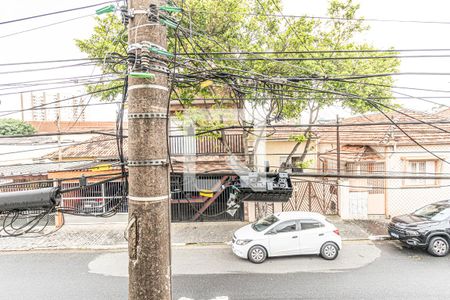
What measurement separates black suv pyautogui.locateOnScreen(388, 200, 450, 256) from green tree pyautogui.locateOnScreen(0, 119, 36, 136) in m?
30.8

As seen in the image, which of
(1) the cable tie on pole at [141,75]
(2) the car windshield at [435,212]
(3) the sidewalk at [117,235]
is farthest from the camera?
(3) the sidewalk at [117,235]

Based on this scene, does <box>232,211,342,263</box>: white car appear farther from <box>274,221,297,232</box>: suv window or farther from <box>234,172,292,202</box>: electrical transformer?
<box>234,172,292,202</box>: electrical transformer

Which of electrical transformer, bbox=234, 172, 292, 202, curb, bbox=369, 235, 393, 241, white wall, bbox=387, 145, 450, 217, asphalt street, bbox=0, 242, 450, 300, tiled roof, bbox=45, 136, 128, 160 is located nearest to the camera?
electrical transformer, bbox=234, 172, 292, 202

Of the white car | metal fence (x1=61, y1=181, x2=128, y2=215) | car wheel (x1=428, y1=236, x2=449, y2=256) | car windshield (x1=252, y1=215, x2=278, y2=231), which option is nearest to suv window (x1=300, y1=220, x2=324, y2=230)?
the white car

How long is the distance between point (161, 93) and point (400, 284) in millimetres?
7397

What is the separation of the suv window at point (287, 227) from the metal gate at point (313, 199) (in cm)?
409

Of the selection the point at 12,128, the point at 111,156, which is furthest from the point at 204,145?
the point at 12,128

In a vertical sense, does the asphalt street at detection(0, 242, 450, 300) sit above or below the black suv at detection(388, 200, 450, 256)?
below

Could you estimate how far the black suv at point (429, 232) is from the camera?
8.20 m

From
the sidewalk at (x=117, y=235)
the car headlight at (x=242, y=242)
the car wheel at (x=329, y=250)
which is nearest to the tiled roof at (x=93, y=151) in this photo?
the sidewalk at (x=117, y=235)

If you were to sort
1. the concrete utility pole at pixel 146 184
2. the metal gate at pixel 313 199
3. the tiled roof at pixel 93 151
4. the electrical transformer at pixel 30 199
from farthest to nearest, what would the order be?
the tiled roof at pixel 93 151 < the metal gate at pixel 313 199 < the electrical transformer at pixel 30 199 < the concrete utility pole at pixel 146 184

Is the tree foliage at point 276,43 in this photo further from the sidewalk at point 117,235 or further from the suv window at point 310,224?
the sidewalk at point 117,235

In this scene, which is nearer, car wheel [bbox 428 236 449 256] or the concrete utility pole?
the concrete utility pole

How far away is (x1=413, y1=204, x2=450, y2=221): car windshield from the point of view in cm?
853
